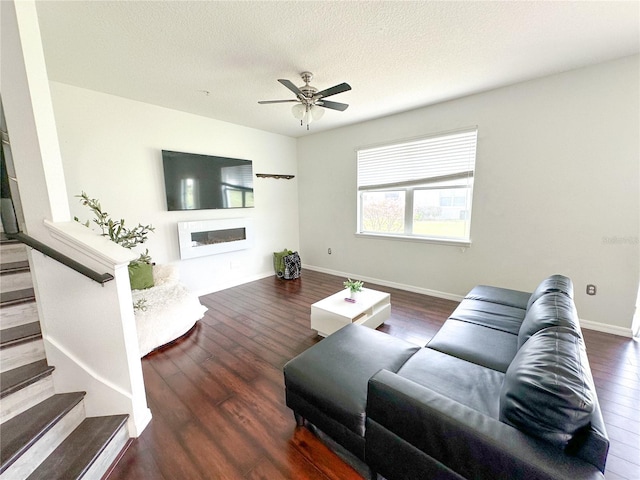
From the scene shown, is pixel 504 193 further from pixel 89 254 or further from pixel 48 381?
pixel 48 381

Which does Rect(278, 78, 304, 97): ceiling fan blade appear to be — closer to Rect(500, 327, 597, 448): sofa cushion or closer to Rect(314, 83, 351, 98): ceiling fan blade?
Rect(314, 83, 351, 98): ceiling fan blade

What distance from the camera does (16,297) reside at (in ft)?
5.40

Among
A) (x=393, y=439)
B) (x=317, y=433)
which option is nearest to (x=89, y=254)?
(x=317, y=433)

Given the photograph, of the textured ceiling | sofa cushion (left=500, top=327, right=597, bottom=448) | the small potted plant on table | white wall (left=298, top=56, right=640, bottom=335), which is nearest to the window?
white wall (left=298, top=56, right=640, bottom=335)

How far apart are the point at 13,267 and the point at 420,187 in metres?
4.30

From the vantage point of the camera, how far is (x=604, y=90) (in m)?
2.54

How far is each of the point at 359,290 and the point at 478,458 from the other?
6.42 ft

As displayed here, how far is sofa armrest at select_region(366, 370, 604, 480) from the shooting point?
2.75ft

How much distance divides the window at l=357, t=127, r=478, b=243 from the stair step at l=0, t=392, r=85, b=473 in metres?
4.00

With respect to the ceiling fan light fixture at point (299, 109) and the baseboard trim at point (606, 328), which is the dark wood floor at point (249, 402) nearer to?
the baseboard trim at point (606, 328)

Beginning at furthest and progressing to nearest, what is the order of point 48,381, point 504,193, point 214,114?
point 214,114
point 504,193
point 48,381

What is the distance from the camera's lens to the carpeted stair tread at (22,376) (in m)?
1.36

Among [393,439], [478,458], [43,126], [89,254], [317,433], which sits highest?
[43,126]

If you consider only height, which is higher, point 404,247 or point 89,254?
point 89,254
